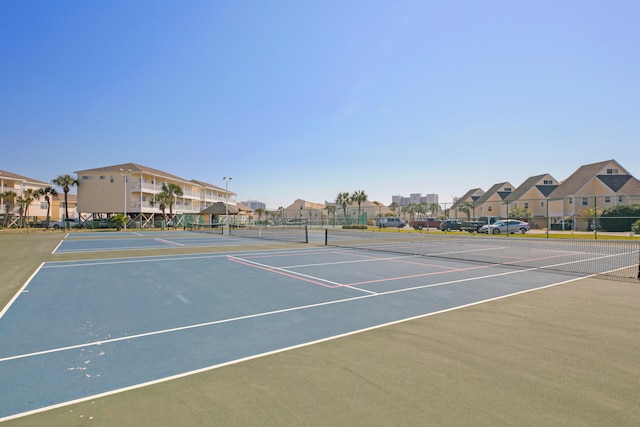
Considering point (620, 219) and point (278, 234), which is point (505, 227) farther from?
point (278, 234)

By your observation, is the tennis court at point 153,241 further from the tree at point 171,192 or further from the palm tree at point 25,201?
the palm tree at point 25,201

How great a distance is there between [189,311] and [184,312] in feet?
0.36

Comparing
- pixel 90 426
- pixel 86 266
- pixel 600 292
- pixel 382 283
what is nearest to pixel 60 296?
pixel 86 266

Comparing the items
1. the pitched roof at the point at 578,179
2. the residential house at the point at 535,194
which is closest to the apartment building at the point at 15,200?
the residential house at the point at 535,194

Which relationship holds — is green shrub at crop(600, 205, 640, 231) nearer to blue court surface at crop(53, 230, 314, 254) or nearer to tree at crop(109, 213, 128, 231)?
blue court surface at crop(53, 230, 314, 254)

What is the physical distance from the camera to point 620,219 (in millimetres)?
42781

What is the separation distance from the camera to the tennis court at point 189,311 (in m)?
4.61

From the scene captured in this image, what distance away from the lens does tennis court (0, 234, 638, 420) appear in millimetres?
4609

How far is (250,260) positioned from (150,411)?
528 inches

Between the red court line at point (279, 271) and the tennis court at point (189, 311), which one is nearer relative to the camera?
the tennis court at point (189, 311)

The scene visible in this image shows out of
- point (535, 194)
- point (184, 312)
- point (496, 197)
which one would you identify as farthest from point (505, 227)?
point (496, 197)

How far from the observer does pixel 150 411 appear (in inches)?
140

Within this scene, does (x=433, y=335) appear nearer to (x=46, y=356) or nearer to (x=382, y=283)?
(x=382, y=283)

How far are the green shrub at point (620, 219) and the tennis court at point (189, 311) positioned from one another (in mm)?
35210
